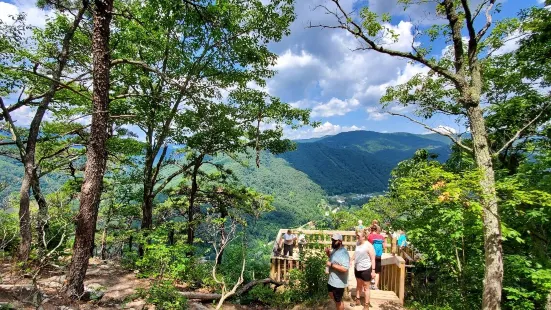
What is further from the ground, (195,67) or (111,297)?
(195,67)

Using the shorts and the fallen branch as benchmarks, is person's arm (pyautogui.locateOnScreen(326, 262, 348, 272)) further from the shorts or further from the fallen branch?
the shorts

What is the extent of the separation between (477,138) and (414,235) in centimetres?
226

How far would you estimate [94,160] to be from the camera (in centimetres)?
428

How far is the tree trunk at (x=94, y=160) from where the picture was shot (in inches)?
165

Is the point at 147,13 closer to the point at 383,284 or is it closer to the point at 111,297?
the point at 111,297

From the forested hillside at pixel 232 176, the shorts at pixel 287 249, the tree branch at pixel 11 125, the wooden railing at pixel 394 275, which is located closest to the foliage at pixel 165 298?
the forested hillside at pixel 232 176

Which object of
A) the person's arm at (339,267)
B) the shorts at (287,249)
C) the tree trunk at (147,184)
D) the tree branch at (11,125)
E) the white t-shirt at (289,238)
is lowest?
the shorts at (287,249)

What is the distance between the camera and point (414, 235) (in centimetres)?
531

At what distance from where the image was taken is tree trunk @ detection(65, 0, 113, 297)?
13.7 feet

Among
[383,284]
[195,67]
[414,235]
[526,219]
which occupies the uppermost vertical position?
[195,67]

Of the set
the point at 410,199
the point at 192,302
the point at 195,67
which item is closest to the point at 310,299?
the point at 192,302

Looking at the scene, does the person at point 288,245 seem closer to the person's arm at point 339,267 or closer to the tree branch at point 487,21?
the person's arm at point 339,267

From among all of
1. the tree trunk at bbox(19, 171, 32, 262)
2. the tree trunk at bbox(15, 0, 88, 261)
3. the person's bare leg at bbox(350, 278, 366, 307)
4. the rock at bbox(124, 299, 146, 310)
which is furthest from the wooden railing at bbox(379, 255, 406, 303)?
the tree trunk at bbox(19, 171, 32, 262)

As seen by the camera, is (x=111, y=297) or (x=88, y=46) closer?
(x=111, y=297)
